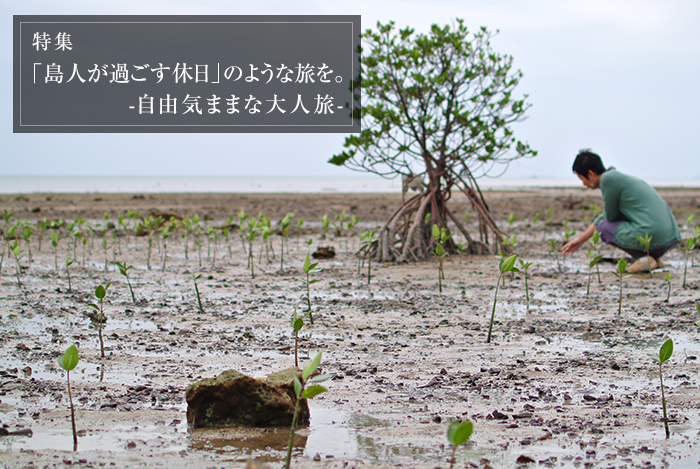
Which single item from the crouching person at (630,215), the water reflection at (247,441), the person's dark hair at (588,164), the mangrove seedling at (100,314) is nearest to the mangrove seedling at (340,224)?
the person's dark hair at (588,164)

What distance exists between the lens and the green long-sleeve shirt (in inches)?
275

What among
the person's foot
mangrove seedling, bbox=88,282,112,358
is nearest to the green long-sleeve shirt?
the person's foot

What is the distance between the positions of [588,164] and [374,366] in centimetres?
498

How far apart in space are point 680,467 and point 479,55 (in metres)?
6.94

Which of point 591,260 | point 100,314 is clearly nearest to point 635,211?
point 591,260

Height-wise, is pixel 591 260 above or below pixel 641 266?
above

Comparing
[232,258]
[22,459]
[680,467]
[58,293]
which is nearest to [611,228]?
[232,258]

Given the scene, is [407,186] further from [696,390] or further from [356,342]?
[696,390]

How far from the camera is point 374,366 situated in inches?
133

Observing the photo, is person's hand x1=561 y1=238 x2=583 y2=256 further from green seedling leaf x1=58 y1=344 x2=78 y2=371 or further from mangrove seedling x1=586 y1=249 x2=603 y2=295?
green seedling leaf x1=58 y1=344 x2=78 y2=371

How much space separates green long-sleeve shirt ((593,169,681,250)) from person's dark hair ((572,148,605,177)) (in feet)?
0.37

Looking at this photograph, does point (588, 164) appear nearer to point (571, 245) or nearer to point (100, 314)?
point (571, 245)

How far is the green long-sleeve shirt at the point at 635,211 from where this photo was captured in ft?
22.9

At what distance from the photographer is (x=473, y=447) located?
2309 millimetres
